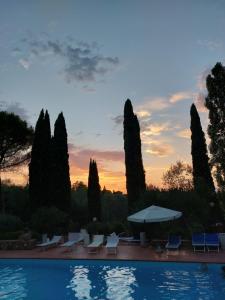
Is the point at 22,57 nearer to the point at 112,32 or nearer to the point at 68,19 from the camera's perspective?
the point at 68,19

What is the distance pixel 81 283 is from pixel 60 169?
1804cm

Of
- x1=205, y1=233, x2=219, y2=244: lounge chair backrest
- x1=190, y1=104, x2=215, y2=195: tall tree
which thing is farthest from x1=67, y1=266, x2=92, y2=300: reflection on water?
x1=190, y1=104, x2=215, y2=195: tall tree

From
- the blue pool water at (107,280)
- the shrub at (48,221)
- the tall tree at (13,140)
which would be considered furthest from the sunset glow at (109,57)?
the blue pool water at (107,280)

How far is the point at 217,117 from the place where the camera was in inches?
626

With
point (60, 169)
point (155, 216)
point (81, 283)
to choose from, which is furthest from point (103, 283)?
point (60, 169)

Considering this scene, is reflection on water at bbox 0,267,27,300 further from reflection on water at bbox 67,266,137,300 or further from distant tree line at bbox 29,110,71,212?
distant tree line at bbox 29,110,71,212

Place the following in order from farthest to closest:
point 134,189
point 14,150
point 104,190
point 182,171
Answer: point 104,190, point 182,171, point 14,150, point 134,189

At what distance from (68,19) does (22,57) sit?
3.55 m

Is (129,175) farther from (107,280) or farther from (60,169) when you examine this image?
(107,280)

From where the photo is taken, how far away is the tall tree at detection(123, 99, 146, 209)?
25438mm

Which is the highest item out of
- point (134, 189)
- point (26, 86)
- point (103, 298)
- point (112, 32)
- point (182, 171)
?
point (112, 32)

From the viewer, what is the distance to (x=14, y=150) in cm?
2938

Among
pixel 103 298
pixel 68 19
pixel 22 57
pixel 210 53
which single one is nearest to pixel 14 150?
pixel 22 57

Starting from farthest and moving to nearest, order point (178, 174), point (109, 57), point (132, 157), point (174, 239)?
point (178, 174) < point (132, 157) < point (109, 57) < point (174, 239)
